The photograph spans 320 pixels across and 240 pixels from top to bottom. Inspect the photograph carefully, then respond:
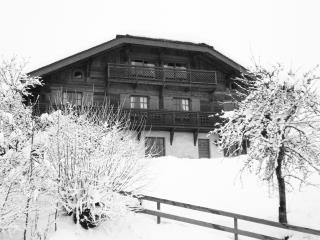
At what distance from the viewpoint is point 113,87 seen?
2667 centimetres

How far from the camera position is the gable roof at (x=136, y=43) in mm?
24641

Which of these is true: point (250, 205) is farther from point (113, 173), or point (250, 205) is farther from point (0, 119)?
point (0, 119)

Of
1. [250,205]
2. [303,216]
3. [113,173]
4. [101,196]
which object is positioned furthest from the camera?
[250,205]

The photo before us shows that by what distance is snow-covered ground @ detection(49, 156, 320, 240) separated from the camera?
43.3 ft

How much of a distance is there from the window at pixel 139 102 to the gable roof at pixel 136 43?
3.27 metres

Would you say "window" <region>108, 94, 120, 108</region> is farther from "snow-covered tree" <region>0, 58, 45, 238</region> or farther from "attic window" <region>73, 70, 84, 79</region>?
"snow-covered tree" <region>0, 58, 45, 238</region>

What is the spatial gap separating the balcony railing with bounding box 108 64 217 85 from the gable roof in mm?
1160

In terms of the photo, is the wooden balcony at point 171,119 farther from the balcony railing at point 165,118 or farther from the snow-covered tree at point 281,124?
the snow-covered tree at point 281,124

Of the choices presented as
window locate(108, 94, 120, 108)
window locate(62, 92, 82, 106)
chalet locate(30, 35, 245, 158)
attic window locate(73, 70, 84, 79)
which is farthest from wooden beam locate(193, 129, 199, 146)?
attic window locate(73, 70, 84, 79)

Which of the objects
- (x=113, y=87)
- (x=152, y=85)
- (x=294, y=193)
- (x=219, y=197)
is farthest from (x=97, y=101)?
(x=294, y=193)

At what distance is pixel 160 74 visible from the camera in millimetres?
27219

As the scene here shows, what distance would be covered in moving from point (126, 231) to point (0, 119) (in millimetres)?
4888

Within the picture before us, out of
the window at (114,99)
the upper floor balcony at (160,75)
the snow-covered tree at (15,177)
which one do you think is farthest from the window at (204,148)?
the snow-covered tree at (15,177)

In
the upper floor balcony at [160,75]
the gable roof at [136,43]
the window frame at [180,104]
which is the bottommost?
the window frame at [180,104]
